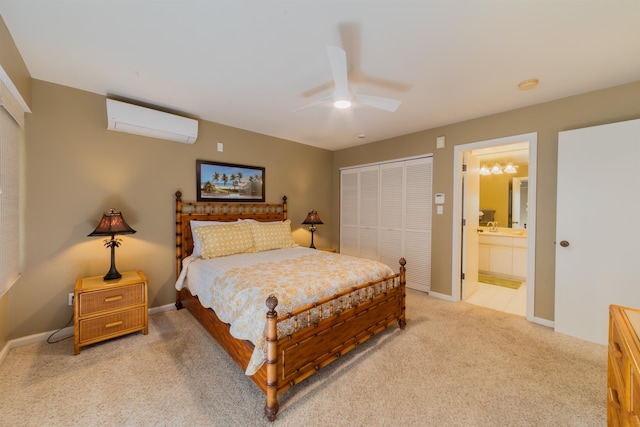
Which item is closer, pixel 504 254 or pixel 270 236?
pixel 270 236

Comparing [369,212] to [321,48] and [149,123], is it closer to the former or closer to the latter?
[321,48]

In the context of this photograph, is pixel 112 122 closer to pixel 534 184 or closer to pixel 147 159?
pixel 147 159

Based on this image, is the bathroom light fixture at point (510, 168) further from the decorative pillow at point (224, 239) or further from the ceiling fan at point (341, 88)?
the decorative pillow at point (224, 239)

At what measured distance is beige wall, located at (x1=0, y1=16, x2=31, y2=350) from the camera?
1708 millimetres

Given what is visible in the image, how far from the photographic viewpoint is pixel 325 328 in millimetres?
2000

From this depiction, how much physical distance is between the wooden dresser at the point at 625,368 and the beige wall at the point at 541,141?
1.77 m

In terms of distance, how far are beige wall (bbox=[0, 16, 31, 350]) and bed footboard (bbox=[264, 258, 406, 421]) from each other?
2293 mm

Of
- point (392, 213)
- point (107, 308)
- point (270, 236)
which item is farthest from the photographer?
point (392, 213)

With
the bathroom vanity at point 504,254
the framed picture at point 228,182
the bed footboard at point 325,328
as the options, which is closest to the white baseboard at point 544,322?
the bed footboard at point 325,328

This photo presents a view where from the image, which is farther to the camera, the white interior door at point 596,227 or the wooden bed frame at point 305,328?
the white interior door at point 596,227

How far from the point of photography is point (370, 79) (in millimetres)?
2361

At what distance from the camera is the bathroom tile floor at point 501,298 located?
3.39 metres

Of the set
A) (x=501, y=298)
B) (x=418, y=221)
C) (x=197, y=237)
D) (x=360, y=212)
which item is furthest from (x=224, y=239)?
(x=501, y=298)

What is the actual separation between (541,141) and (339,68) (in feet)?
8.76
